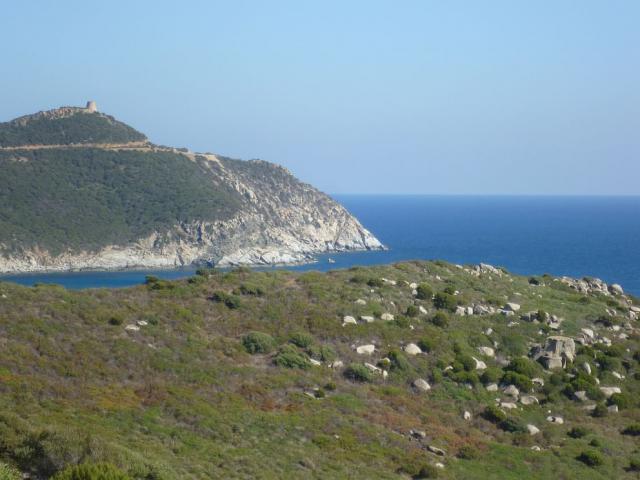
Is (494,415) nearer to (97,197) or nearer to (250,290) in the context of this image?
(250,290)

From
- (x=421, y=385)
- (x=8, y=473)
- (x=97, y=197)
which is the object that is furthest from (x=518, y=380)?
(x=97, y=197)

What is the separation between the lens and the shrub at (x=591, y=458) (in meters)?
23.0

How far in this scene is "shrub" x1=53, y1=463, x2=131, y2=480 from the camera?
42.3ft

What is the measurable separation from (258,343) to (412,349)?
6881 millimetres

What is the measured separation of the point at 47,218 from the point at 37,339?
13256cm

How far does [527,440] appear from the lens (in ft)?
80.3

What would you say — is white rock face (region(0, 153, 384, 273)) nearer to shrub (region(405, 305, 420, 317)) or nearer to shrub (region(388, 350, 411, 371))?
shrub (region(405, 305, 420, 317))

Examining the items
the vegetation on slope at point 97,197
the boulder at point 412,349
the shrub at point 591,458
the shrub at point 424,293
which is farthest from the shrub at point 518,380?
the vegetation on slope at point 97,197

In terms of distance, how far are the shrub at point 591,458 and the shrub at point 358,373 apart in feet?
27.2

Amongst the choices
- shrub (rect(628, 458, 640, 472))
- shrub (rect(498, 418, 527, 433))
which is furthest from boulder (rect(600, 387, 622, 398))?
shrub (rect(628, 458, 640, 472))

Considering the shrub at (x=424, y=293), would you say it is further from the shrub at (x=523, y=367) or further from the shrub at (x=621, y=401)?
the shrub at (x=621, y=401)

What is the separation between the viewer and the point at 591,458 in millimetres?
23062

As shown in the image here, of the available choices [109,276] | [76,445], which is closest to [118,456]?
[76,445]

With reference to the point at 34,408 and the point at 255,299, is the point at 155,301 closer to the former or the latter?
the point at 255,299
